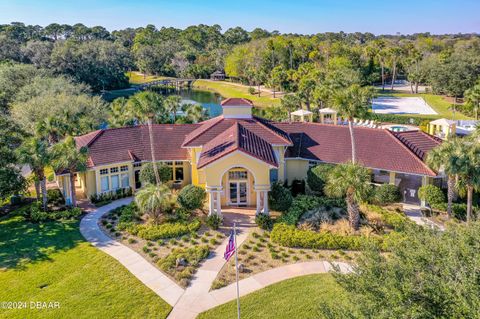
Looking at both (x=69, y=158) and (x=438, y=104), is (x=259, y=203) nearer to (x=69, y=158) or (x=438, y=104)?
(x=69, y=158)

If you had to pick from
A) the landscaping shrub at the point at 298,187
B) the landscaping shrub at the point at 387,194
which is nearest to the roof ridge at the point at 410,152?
the landscaping shrub at the point at 387,194

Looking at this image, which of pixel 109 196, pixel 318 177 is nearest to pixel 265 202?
pixel 318 177

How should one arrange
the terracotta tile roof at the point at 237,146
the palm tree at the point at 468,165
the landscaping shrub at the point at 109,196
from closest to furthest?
the palm tree at the point at 468,165, the terracotta tile roof at the point at 237,146, the landscaping shrub at the point at 109,196

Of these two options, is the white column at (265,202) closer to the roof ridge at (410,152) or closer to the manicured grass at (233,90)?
the roof ridge at (410,152)

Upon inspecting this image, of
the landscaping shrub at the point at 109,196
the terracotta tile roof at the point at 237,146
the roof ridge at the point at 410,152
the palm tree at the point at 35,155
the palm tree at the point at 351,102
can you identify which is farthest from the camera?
the landscaping shrub at the point at 109,196

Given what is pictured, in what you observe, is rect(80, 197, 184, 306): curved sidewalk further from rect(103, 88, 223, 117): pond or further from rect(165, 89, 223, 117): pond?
rect(165, 89, 223, 117): pond

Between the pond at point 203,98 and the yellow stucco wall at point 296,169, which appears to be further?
the pond at point 203,98
